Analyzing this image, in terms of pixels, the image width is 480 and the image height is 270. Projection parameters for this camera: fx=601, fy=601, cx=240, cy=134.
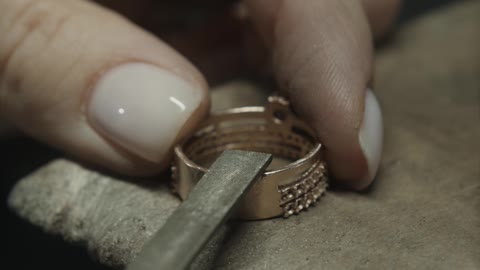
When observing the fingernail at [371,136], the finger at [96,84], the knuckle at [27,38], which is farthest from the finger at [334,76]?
the knuckle at [27,38]

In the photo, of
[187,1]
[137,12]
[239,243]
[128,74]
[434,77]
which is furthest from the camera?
[187,1]

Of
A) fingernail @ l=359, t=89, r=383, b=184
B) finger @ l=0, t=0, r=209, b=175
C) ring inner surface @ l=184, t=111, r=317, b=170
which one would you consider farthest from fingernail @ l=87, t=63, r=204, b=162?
fingernail @ l=359, t=89, r=383, b=184

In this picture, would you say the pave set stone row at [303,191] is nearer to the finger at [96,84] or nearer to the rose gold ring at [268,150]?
the rose gold ring at [268,150]

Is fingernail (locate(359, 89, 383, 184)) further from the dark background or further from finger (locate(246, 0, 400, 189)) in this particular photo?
the dark background

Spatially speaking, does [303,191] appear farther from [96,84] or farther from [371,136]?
[96,84]

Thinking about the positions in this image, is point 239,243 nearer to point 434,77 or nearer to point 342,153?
point 342,153

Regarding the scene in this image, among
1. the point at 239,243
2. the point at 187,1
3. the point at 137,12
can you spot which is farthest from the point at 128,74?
the point at 187,1
